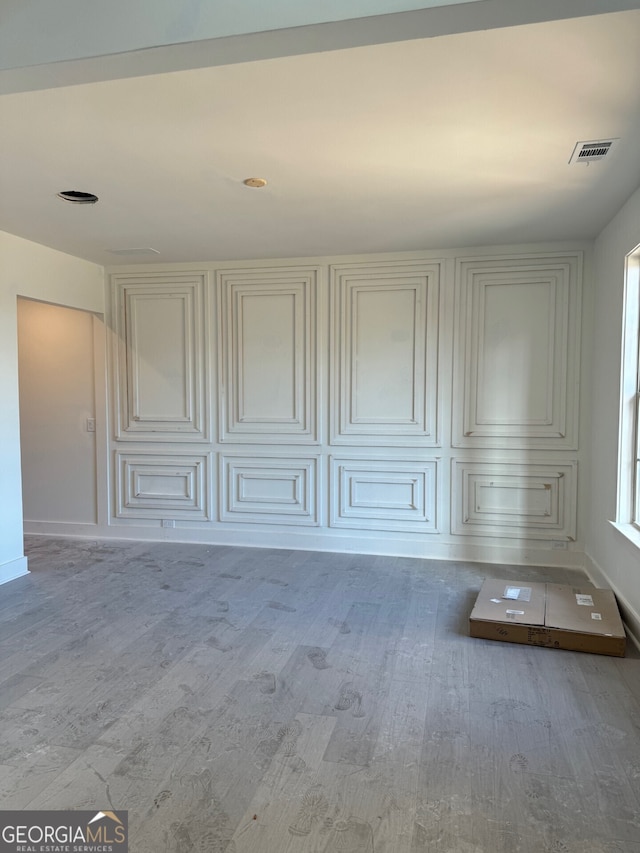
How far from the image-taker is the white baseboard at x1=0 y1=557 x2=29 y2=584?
4.05m

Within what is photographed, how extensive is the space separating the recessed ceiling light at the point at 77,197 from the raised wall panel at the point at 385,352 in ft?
6.88

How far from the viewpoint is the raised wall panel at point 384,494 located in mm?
4680

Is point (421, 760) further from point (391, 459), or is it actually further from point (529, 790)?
point (391, 459)

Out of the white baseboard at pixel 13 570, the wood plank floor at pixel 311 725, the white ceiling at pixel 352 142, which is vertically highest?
the white ceiling at pixel 352 142

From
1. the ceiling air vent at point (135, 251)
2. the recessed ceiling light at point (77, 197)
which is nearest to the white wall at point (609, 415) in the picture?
the recessed ceiling light at point (77, 197)

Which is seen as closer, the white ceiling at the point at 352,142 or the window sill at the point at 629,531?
the white ceiling at the point at 352,142

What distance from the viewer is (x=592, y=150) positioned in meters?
2.57

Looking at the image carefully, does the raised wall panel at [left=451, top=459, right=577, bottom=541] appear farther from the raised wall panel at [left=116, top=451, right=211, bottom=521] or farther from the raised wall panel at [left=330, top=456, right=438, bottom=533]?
the raised wall panel at [left=116, top=451, right=211, bottom=521]

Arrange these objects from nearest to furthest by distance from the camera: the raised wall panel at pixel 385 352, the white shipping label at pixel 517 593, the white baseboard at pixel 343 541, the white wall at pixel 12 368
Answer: the white shipping label at pixel 517 593, the white wall at pixel 12 368, the white baseboard at pixel 343 541, the raised wall panel at pixel 385 352

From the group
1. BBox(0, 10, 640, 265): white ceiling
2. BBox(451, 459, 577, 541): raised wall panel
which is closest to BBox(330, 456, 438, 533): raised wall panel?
BBox(451, 459, 577, 541): raised wall panel

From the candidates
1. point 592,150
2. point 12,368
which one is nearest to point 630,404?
point 592,150

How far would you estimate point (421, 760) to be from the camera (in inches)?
80.0

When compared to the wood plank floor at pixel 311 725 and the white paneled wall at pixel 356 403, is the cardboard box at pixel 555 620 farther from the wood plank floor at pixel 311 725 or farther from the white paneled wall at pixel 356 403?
the white paneled wall at pixel 356 403

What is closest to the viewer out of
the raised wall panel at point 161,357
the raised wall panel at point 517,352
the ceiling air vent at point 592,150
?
the ceiling air vent at point 592,150
